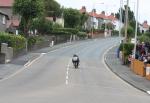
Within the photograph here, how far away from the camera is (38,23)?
114 meters

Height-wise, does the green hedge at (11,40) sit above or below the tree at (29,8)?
below

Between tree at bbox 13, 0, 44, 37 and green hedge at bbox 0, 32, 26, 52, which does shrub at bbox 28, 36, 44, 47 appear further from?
green hedge at bbox 0, 32, 26, 52

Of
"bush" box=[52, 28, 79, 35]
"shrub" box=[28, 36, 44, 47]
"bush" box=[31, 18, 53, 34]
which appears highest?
"bush" box=[31, 18, 53, 34]

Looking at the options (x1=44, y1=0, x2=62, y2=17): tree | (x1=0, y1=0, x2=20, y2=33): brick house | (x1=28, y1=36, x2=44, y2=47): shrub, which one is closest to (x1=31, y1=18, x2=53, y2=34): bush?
(x1=0, y1=0, x2=20, y2=33): brick house

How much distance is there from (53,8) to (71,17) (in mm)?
12068

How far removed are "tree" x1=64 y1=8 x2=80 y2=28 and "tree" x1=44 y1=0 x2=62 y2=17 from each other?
19.3ft

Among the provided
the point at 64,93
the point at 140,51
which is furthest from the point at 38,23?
the point at 64,93

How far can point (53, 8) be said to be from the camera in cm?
14912

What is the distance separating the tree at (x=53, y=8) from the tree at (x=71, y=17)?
19.3ft

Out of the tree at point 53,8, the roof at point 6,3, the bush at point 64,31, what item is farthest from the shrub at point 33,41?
the tree at point 53,8

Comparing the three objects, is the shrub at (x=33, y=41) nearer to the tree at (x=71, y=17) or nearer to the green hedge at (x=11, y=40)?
the green hedge at (x=11, y=40)

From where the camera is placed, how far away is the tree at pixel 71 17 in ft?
452

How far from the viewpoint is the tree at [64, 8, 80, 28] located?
452 ft

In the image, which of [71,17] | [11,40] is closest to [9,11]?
[71,17]
